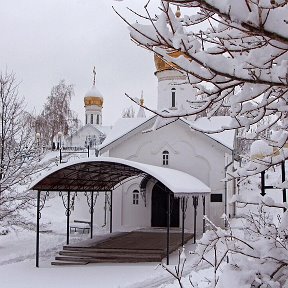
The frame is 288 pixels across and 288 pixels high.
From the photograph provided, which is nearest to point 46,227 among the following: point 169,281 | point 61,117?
point 169,281

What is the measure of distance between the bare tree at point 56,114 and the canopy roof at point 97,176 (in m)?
28.8

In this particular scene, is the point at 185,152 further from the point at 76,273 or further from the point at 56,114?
the point at 56,114

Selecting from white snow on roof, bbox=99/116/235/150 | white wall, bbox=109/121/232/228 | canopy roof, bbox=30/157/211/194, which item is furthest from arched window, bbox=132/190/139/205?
white snow on roof, bbox=99/116/235/150

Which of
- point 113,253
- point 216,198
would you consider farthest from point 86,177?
point 216,198

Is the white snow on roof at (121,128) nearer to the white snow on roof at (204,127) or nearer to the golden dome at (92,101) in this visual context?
the white snow on roof at (204,127)

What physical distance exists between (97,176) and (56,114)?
31.6 metres

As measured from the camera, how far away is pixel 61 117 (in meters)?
48.0

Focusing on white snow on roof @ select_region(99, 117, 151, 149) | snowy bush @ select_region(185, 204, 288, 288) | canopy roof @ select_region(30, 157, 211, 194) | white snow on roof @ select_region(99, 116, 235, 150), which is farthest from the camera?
white snow on roof @ select_region(99, 117, 151, 149)

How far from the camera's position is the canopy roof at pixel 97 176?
12953 mm

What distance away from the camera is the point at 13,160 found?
15695mm

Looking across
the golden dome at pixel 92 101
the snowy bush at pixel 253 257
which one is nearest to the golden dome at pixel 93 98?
the golden dome at pixel 92 101

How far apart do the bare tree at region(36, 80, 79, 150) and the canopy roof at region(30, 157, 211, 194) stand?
28.8m

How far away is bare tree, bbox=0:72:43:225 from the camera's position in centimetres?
1541

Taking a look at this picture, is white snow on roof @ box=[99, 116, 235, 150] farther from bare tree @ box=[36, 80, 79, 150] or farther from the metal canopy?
bare tree @ box=[36, 80, 79, 150]
